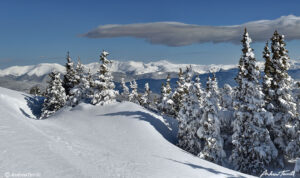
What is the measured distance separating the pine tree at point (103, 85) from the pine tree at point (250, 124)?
17540 millimetres

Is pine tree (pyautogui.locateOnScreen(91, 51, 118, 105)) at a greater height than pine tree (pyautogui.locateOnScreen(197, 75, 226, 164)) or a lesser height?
greater

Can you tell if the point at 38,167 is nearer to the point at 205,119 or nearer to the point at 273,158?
the point at 205,119

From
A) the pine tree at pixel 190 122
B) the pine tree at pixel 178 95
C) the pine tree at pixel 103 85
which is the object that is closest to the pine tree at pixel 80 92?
the pine tree at pixel 103 85

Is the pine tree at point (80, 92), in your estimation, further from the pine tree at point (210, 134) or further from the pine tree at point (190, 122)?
the pine tree at point (210, 134)

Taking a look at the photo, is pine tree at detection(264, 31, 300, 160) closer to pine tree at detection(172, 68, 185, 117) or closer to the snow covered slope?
the snow covered slope

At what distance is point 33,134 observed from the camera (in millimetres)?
20219

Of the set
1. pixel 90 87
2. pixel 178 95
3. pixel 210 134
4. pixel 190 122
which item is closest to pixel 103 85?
pixel 90 87

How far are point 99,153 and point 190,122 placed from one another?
14616 millimetres

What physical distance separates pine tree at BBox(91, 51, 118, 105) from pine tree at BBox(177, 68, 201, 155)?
37.3 feet

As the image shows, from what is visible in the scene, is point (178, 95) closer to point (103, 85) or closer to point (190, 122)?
point (103, 85)

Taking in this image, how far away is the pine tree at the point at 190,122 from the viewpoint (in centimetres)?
3058

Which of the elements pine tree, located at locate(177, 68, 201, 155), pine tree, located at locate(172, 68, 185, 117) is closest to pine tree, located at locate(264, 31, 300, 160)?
pine tree, located at locate(177, 68, 201, 155)

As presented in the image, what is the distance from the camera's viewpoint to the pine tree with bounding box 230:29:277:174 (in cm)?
2800

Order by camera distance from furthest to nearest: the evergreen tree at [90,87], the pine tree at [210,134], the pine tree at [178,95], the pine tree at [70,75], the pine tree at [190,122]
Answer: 1. the pine tree at [70,75]
2. the pine tree at [178,95]
3. the evergreen tree at [90,87]
4. the pine tree at [190,122]
5. the pine tree at [210,134]
